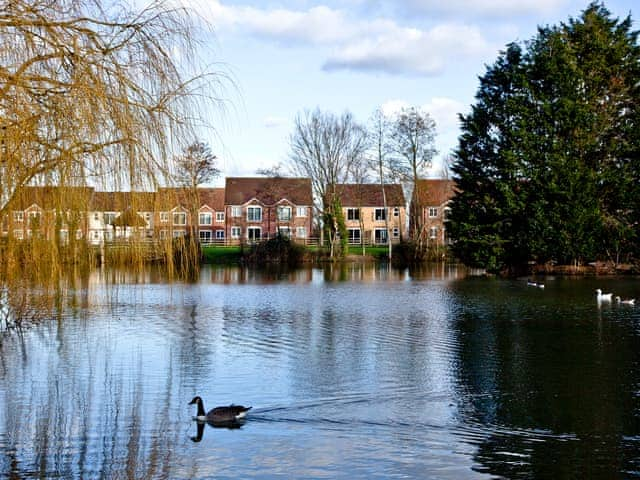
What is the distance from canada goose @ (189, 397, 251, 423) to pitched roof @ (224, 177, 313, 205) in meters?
54.1

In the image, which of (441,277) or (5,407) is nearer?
(5,407)

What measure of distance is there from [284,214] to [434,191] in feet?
45.3

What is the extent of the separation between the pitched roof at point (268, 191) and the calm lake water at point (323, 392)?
4578cm

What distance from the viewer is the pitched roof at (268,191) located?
221ft

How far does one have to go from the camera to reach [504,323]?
19641 millimetres

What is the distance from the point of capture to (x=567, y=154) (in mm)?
36438

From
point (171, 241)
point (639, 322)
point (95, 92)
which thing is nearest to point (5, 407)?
point (171, 241)

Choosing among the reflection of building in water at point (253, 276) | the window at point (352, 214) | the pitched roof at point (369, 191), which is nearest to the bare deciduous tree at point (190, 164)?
the reflection of building in water at point (253, 276)

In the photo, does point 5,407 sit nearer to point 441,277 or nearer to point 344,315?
point 344,315

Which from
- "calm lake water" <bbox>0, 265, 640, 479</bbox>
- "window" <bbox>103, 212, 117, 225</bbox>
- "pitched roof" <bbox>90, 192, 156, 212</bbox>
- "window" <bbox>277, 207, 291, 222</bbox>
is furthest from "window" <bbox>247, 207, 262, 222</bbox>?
"pitched roof" <bbox>90, 192, 156, 212</bbox>

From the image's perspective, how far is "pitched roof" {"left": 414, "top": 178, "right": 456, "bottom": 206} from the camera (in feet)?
181

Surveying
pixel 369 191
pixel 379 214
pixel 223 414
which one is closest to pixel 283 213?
pixel 379 214

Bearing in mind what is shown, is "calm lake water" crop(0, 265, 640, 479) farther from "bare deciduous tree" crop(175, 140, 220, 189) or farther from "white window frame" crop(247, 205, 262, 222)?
"white window frame" crop(247, 205, 262, 222)

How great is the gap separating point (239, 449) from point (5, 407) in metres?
3.57
